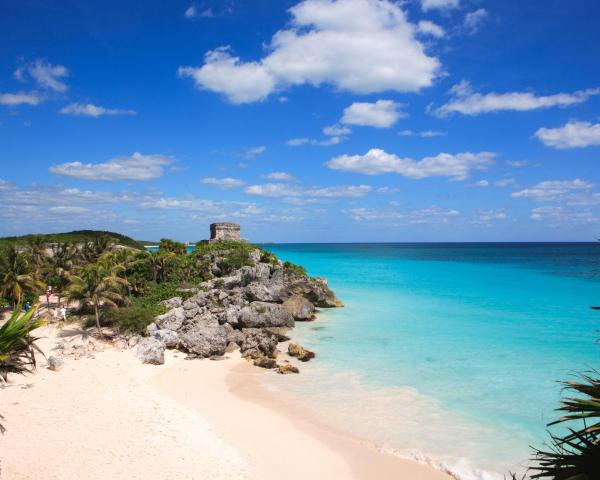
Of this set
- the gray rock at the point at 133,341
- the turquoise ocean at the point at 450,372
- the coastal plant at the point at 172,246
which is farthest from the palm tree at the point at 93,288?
the coastal plant at the point at 172,246

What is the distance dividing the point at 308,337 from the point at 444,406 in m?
12.0

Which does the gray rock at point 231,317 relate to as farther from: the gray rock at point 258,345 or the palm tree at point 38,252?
the palm tree at point 38,252

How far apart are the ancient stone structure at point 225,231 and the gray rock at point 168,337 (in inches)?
1201

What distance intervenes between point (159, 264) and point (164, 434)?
25.5m

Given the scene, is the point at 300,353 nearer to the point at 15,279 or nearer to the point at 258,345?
the point at 258,345

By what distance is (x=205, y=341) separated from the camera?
22.9 metres

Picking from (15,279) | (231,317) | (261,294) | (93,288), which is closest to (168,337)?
(231,317)

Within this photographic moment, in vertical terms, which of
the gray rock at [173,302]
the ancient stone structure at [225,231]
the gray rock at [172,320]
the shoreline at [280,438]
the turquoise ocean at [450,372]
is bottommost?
the shoreline at [280,438]

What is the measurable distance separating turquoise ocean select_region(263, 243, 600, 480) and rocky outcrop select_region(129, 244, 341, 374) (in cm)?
175

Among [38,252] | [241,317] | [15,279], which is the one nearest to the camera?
[241,317]

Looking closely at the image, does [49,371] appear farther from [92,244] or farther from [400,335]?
[92,244]

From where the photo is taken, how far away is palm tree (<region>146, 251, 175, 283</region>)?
36844 mm

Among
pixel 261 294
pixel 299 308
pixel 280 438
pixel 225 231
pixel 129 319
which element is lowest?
pixel 280 438

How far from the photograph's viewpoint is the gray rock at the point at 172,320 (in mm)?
25578
